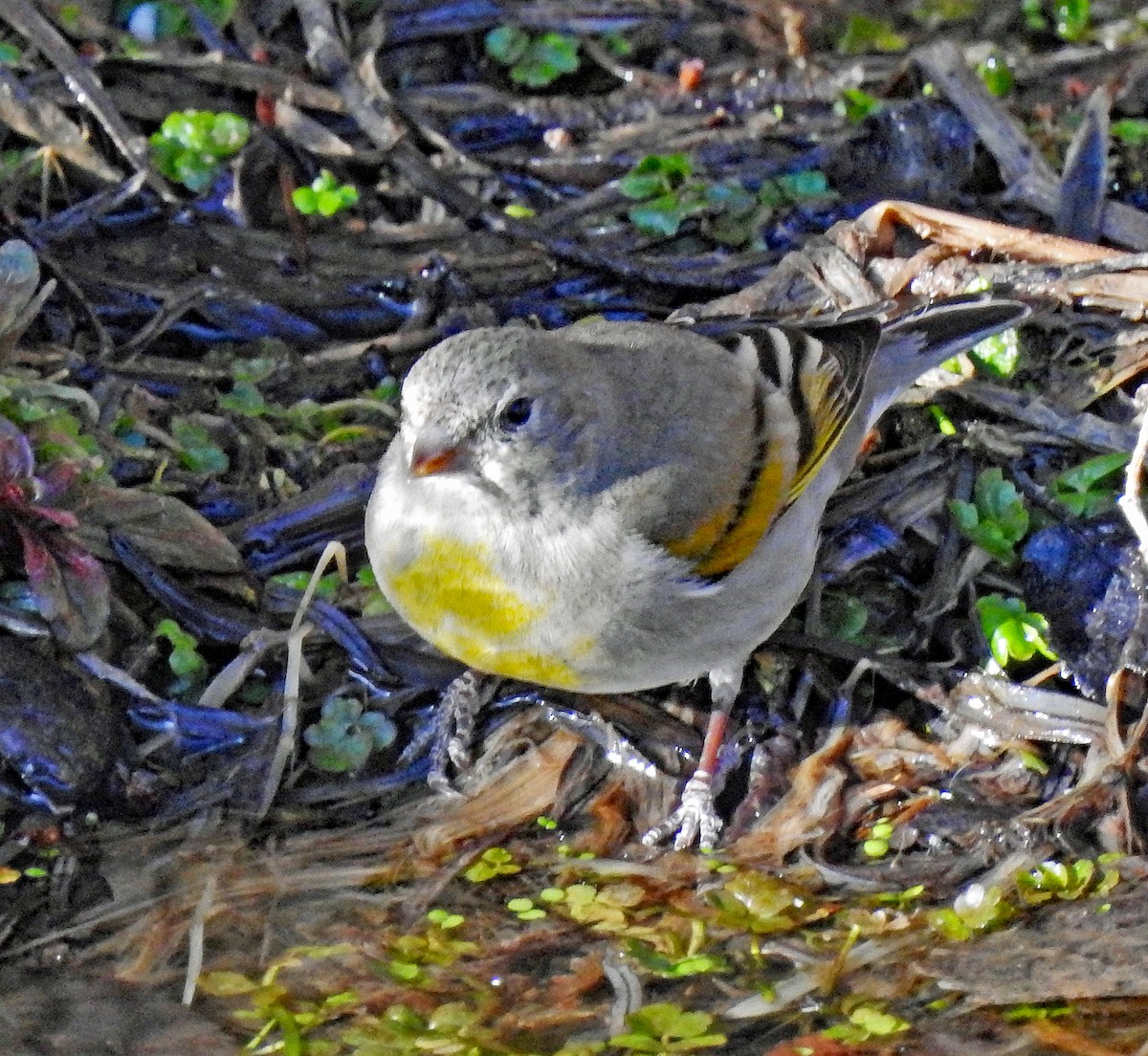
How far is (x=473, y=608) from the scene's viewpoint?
465 cm

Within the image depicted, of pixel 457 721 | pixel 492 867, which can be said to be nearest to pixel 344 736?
pixel 457 721

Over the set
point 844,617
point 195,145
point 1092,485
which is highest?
point 195,145

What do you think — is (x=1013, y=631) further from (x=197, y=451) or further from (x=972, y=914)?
(x=197, y=451)

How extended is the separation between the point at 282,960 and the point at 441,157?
360 cm

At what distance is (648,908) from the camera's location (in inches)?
178

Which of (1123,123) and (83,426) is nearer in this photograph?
(83,426)

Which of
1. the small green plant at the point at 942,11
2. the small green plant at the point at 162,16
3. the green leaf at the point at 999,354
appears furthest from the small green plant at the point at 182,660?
the small green plant at the point at 942,11

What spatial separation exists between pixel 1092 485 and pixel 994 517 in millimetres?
342

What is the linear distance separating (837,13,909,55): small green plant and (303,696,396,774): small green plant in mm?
3800

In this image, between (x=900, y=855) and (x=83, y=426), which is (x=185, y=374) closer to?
(x=83, y=426)

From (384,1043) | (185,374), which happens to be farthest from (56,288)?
(384,1043)

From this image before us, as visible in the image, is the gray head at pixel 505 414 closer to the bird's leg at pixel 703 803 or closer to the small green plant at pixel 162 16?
the bird's leg at pixel 703 803

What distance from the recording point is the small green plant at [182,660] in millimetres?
5109

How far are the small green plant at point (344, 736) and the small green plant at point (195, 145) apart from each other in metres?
2.38
